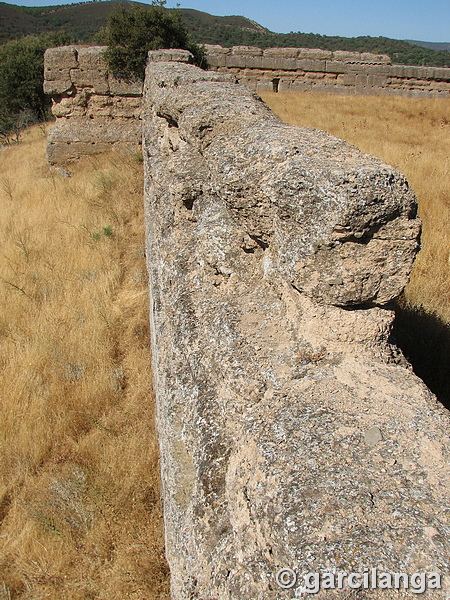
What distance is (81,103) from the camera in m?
7.70

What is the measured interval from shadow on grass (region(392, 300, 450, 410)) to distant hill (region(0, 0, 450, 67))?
3944 cm

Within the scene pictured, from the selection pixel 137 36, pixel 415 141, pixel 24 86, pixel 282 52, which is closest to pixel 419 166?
pixel 415 141

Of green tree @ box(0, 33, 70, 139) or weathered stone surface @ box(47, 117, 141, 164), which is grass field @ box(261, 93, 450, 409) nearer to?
weathered stone surface @ box(47, 117, 141, 164)

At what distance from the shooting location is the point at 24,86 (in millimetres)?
15445

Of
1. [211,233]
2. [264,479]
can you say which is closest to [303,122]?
[211,233]

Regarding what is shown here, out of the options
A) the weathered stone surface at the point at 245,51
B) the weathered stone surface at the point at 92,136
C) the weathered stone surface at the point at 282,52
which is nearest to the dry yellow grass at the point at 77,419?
the weathered stone surface at the point at 92,136

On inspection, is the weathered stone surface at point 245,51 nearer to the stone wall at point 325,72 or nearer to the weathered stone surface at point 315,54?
the stone wall at point 325,72

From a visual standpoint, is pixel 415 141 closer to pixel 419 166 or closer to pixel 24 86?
pixel 419 166

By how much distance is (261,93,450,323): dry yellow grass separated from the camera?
3.66 metres

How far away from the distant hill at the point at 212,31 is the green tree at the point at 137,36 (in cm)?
3366

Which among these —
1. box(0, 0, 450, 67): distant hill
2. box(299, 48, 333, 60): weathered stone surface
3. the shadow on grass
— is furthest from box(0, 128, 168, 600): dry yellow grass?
box(0, 0, 450, 67): distant hill

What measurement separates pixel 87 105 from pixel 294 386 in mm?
7830

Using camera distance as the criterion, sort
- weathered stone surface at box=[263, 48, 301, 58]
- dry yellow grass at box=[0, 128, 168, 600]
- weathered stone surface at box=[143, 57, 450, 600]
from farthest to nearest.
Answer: weathered stone surface at box=[263, 48, 301, 58] < dry yellow grass at box=[0, 128, 168, 600] < weathered stone surface at box=[143, 57, 450, 600]

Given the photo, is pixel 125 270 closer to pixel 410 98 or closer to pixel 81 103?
pixel 81 103
